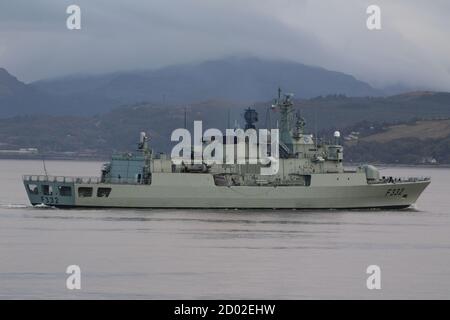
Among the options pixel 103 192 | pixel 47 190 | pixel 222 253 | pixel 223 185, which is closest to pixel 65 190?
pixel 47 190

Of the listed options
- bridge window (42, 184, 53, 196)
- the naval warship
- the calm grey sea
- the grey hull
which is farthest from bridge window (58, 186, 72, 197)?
the calm grey sea

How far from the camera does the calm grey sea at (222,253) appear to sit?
44.8m

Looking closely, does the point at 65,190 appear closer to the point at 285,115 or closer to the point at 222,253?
the point at 285,115

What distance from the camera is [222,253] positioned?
181 feet

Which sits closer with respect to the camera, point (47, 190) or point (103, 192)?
point (103, 192)

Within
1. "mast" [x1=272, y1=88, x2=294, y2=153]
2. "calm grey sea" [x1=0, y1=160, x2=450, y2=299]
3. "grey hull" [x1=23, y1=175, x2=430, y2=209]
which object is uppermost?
"mast" [x1=272, y1=88, x2=294, y2=153]

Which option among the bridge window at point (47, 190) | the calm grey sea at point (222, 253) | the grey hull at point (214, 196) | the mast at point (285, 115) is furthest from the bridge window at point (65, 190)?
the mast at point (285, 115)

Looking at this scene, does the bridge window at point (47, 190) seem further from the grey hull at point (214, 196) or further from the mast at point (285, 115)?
the mast at point (285, 115)

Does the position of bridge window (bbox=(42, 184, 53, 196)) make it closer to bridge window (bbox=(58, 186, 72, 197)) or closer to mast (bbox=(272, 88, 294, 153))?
bridge window (bbox=(58, 186, 72, 197))

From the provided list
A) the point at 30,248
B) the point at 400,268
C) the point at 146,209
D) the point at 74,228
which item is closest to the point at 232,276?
the point at 400,268

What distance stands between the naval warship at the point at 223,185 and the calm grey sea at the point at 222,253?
1.09 meters

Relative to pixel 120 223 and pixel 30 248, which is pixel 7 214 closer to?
pixel 120 223

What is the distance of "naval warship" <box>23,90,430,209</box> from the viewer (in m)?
75.7

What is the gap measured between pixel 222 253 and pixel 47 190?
24.2 meters
